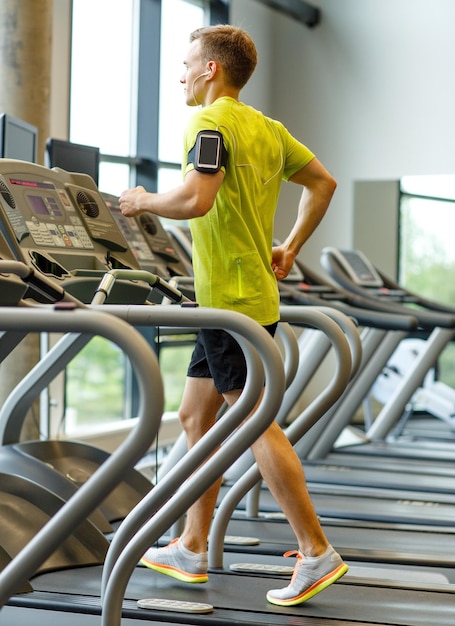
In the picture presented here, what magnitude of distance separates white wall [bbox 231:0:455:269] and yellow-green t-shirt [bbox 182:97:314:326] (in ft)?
19.0

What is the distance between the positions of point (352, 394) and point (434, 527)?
1.80 meters

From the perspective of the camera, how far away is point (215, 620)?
247cm

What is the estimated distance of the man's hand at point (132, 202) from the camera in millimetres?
2514

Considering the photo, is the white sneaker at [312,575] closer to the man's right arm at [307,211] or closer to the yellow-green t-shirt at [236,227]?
the yellow-green t-shirt at [236,227]

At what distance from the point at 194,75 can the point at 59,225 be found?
2.00ft

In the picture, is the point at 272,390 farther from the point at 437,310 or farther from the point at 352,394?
the point at 437,310

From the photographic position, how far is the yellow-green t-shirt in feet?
8.48

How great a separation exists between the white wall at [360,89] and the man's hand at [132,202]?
6001 millimetres

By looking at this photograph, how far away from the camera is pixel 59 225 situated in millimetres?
2928

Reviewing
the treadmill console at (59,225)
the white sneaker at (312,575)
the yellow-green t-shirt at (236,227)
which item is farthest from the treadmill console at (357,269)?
the white sneaker at (312,575)

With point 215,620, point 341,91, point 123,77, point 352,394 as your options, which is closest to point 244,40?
point 215,620

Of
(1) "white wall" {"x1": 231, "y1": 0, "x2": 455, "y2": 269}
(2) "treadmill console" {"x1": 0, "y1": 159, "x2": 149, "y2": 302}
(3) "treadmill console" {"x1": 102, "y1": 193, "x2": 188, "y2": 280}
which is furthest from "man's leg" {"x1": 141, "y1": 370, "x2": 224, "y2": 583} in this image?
(1) "white wall" {"x1": 231, "y1": 0, "x2": 455, "y2": 269}

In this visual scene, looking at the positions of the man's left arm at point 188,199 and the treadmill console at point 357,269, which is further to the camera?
the treadmill console at point 357,269

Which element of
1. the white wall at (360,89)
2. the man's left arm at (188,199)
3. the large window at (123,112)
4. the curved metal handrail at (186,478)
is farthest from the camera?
the white wall at (360,89)
